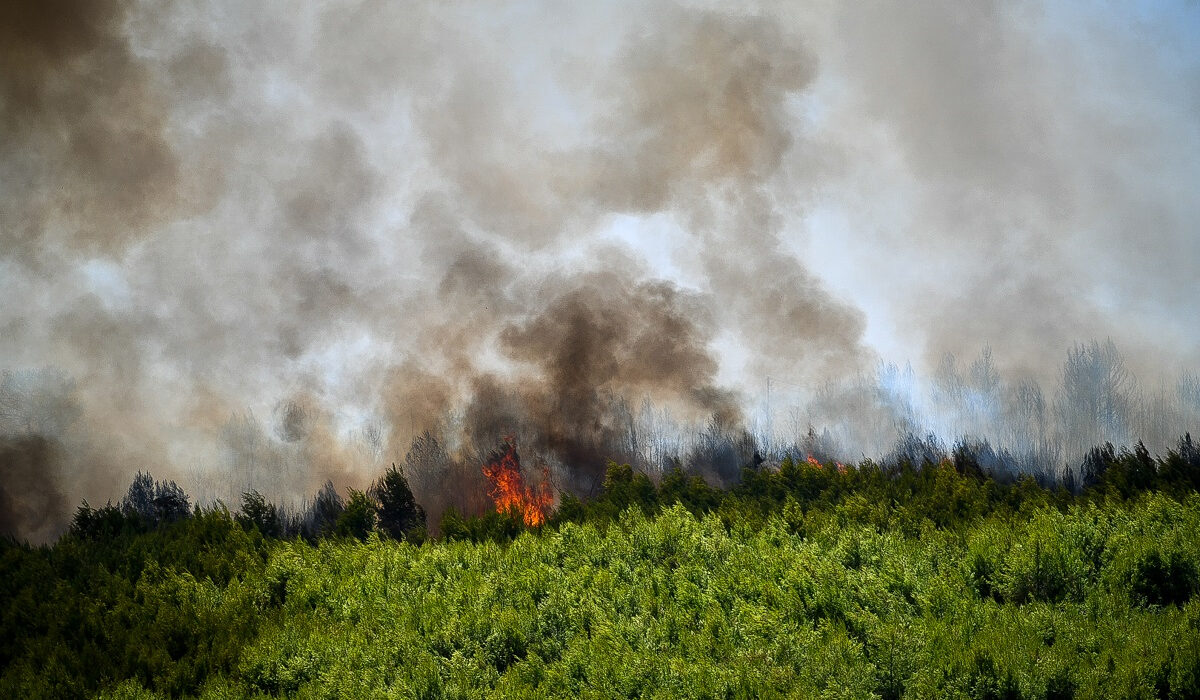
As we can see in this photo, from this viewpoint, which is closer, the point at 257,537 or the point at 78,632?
the point at 78,632

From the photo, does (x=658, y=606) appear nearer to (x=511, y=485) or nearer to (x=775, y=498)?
(x=775, y=498)

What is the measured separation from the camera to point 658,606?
60.8ft

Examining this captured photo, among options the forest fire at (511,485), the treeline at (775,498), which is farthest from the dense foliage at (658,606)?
the forest fire at (511,485)

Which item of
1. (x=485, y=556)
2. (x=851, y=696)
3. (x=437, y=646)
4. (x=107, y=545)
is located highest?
(x=107, y=545)

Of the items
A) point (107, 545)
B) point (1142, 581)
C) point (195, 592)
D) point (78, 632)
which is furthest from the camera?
point (107, 545)

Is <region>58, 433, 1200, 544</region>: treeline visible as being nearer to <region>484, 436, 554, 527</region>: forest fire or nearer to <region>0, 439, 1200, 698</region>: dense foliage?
<region>0, 439, 1200, 698</region>: dense foliage

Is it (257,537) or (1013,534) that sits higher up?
(257,537)

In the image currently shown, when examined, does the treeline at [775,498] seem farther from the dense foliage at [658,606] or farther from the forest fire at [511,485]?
the forest fire at [511,485]

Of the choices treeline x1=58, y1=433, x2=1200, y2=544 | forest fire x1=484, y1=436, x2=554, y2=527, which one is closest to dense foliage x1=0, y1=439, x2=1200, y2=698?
treeline x1=58, y1=433, x2=1200, y2=544

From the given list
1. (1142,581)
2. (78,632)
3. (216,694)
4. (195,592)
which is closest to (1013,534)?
(1142,581)

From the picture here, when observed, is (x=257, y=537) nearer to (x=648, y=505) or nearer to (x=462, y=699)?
(x=648, y=505)

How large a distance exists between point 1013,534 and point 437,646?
13.5 m

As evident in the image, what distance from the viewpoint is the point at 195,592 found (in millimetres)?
22781

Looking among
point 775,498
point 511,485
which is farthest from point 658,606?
point 511,485
